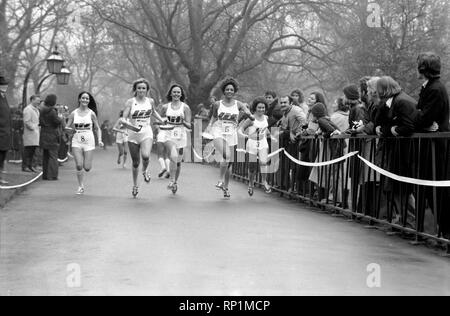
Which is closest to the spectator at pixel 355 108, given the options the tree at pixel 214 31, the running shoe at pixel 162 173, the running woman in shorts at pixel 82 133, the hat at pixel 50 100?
the running woman in shorts at pixel 82 133

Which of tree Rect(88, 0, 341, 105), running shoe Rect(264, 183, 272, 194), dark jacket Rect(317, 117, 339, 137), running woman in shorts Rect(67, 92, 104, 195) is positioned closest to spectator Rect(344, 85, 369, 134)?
dark jacket Rect(317, 117, 339, 137)

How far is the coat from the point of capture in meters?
22.6

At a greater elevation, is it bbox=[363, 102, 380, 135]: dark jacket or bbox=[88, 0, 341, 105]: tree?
bbox=[88, 0, 341, 105]: tree

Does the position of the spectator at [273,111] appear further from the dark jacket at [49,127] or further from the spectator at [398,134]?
the spectator at [398,134]

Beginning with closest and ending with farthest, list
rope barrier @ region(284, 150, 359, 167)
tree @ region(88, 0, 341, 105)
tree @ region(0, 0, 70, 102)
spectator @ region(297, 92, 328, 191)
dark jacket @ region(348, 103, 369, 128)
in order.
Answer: rope barrier @ region(284, 150, 359, 167) → dark jacket @ region(348, 103, 369, 128) → spectator @ region(297, 92, 328, 191) → tree @ region(0, 0, 70, 102) → tree @ region(88, 0, 341, 105)

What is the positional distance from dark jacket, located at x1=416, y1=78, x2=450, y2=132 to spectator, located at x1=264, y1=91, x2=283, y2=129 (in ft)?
27.8

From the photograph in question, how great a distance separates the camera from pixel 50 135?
71.2ft

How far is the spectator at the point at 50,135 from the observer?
21.6 metres

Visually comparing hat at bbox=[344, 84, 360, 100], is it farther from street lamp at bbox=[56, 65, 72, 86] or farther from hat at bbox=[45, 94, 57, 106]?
street lamp at bbox=[56, 65, 72, 86]

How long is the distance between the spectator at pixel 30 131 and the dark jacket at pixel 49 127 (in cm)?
79

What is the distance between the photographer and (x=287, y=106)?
18656 millimetres

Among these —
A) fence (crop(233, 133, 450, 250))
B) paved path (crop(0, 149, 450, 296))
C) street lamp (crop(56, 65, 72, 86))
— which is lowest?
paved path (crop(0, 149, 450, 296))

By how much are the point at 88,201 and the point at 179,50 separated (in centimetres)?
2930

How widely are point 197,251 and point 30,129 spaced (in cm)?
1383
